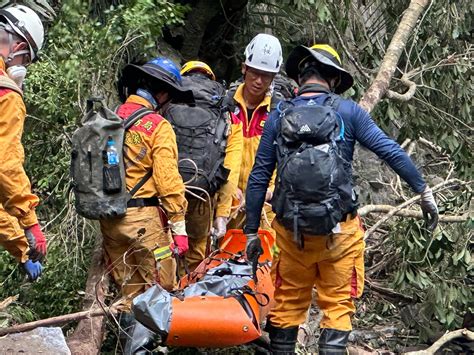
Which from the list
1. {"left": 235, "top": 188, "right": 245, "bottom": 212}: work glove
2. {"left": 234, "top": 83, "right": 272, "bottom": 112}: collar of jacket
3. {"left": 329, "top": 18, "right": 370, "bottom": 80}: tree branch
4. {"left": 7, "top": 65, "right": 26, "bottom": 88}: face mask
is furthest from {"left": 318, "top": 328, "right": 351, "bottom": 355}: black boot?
{"left": 329, "top": 18, "right": 370, "bottom": 80}: tree branch

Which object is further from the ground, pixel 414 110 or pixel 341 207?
pixel 341 207

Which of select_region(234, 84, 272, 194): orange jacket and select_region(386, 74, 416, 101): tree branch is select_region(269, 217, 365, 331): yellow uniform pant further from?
select_region(386, 74, 416, 101): tree branch

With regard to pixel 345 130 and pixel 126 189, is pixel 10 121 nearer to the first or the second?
pixel 126 189

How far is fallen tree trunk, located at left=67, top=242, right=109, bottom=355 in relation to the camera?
5086mm

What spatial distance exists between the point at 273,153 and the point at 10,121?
1.59m

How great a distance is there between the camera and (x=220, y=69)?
380 inches

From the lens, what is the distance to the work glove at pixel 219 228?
600 centimetres

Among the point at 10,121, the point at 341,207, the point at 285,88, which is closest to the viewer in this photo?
the point at 10,121

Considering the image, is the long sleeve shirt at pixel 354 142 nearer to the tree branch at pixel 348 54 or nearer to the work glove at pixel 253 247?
the work glove at pixel 253 247

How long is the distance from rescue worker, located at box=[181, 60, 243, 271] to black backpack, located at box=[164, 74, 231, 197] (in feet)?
0.34

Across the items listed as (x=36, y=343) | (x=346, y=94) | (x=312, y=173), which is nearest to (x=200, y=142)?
(x=312, y=173)

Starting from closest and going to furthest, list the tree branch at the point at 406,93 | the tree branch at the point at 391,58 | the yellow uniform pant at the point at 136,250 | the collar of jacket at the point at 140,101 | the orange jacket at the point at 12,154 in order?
the orange jacket at the point at 12,154 < the yellow uniform pant at the point at 136,250 < the collar of jacket at the point at 140,101 < the tree branch at the point at 391,58 < the tree branch at the point at 406,93

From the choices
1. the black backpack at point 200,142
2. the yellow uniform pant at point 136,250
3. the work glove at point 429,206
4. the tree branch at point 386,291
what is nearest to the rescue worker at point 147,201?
the yellow uniform pant at point 136,250

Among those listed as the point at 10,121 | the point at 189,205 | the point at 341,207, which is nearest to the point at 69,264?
the point at 189,205
